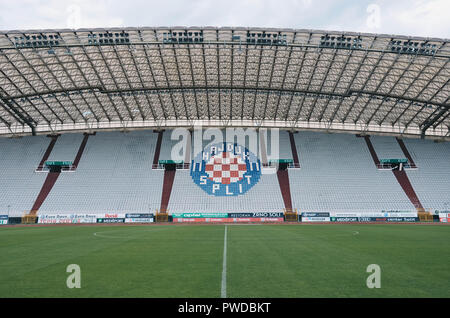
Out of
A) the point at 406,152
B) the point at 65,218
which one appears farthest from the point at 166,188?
the point at 406,152

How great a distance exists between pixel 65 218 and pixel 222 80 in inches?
1073

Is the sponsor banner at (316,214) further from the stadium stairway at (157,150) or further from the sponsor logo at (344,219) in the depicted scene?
the stadium stairway at (157,150)

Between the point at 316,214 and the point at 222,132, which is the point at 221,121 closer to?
the point at 222,132

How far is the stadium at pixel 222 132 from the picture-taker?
3212 centimetres

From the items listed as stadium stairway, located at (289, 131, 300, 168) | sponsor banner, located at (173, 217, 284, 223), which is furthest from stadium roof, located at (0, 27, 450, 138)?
sponsor banner, located at (173, 217, 284, 223)

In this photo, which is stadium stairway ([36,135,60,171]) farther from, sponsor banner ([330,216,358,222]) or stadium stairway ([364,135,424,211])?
stadium stairway ([364,135,424,211])

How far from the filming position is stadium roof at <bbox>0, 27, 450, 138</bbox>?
31969 mm

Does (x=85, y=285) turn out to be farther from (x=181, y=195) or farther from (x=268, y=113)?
(x=268, y=113)

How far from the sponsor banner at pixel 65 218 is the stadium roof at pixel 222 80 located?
1635 cm

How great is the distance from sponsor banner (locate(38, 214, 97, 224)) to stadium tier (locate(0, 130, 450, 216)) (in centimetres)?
107

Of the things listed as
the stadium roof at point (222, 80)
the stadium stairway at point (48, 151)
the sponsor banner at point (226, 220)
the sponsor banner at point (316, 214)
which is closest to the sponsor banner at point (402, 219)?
the sponsor banner at point (316, 214)

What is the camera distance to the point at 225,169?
46.2m
